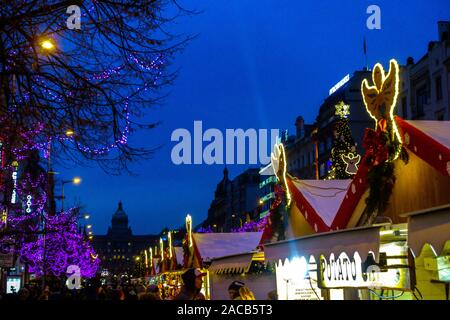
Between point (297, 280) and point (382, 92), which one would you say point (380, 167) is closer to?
point (382, 92)

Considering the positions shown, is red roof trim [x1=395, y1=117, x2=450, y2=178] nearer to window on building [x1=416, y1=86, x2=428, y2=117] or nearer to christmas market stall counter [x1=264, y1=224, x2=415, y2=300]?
christmas market stall counter [x1=264, y1=224, x2=415, y2=300]

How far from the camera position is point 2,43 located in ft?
28.8

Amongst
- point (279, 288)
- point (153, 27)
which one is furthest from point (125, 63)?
point (279, 288)

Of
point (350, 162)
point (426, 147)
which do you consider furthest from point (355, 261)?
point (350, 162)

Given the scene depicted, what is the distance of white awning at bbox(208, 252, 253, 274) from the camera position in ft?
58.7

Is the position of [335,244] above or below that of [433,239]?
above

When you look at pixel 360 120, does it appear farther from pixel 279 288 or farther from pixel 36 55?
pixel 36 55

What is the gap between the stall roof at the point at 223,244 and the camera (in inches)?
1012

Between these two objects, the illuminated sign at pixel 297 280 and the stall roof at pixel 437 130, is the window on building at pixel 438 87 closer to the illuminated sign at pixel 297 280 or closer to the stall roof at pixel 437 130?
the illuminated sign at pixel 297 280

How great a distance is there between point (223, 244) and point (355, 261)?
17601mm

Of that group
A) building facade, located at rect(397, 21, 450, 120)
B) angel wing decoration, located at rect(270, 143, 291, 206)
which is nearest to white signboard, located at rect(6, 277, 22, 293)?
angel wing decoration, located at rect(270, 143, 291, 206)

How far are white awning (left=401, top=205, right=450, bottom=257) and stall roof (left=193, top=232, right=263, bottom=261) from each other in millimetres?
17738

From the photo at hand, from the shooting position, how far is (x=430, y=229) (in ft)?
24.0

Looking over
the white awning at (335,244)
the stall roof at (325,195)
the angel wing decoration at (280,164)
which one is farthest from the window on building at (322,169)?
the white awning at (335,244)
